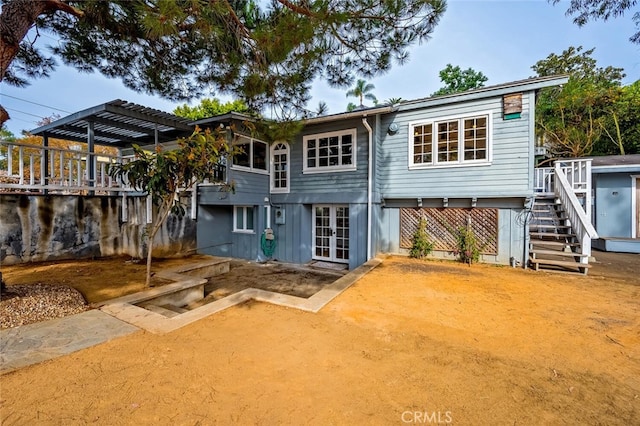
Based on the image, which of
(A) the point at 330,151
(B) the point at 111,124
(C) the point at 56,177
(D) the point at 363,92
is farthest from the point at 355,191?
(D) the point at 363,92

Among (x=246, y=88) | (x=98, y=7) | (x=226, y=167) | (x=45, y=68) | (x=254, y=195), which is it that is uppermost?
(x=98, y=7)

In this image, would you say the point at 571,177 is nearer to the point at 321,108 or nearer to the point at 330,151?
the point at 330,151

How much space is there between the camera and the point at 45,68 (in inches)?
196

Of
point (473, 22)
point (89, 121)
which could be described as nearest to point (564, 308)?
point (473, 22)

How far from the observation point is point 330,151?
8.70 metres

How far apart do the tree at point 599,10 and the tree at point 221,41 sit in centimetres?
248

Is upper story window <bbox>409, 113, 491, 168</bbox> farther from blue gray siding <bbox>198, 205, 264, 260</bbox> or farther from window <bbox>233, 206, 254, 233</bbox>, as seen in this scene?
window <bbox>233, 206, 254, 233</bbox>

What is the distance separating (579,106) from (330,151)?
1885cm

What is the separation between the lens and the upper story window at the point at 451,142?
23.3ft

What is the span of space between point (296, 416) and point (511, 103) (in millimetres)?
8071

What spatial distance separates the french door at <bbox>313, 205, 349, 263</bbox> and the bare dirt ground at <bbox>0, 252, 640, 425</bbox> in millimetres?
4675

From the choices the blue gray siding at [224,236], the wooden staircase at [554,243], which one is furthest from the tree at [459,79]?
the blue gray siding at [224,236]

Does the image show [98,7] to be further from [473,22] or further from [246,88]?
[473,22]

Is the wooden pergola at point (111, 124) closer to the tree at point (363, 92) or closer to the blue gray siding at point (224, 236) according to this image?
the blue gray siding at point (224, 236)
